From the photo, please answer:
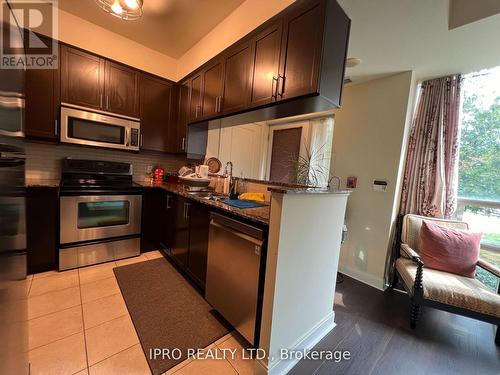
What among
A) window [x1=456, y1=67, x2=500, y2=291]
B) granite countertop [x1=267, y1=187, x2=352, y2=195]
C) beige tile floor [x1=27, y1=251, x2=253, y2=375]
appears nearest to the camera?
granite countertop [x1=267, y1=187, x2=352, y2=195]

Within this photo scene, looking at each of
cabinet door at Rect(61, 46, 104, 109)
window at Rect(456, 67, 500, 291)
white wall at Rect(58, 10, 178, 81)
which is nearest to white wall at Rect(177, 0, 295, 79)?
white wall at Rect(58, 10, 178, 81)

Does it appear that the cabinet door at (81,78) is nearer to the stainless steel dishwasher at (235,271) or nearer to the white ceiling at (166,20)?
the white ceiling at (166,20)

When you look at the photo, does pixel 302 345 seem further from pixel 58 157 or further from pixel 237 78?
pixel 58 157

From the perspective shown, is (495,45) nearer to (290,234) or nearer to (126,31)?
(290,234)

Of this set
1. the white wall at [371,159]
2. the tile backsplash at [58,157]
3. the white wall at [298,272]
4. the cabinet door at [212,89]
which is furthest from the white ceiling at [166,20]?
the white wall at [298,272]


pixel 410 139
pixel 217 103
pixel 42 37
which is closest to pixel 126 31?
pixel 42 37

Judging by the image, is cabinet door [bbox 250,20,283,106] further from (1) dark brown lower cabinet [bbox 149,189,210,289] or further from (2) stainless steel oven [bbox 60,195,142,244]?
(2) stainless steel oven [bbox 60,195,142,244]

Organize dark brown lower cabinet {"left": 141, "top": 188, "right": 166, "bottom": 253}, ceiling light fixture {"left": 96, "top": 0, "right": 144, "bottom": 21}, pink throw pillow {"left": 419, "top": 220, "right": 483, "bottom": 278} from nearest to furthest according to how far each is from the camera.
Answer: ceiling light fixture {"left": 96, "top": 0, "right": 144, "bottom": 21}
pink throw pillow {"left": 419, "top": 220, "right": 483, "bottom": 278}
dark brown lower cabinet {"left": 141, "top": 188, "right": 166, "bottom": 253}

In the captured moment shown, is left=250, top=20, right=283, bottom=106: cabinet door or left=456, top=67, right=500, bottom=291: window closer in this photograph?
left=250, top=20, right=283, bottom=106: cabinet door

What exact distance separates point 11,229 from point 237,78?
190 centimetres

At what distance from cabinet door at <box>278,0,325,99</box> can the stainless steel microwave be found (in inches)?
82.8

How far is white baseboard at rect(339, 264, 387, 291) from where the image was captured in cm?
244

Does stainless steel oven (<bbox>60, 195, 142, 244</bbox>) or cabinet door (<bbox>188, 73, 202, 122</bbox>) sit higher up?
cabinet door (<bbox>188, 73, 202, 122</bbox>)

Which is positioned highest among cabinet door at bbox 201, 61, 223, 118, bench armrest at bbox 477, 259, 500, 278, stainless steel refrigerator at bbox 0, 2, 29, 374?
cabinet door at bbox 201, 61, 223, 118
